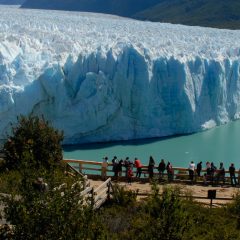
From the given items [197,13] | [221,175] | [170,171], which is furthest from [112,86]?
[197,13]

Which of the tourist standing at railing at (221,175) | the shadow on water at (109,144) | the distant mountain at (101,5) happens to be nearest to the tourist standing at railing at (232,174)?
the tourist standing at railing at (221,175)

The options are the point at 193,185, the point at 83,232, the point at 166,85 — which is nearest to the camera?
the point at 83,232

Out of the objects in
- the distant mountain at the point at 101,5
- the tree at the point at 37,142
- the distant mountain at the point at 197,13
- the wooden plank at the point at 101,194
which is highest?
the distant mountain at the point at 101,5

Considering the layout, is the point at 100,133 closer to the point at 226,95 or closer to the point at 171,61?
the point at 171,61

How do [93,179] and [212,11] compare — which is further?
[212,11]

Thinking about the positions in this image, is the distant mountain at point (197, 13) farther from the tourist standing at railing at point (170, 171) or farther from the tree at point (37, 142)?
the tree at point (37, 142)

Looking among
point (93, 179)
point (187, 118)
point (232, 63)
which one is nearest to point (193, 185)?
point (93, 179)
